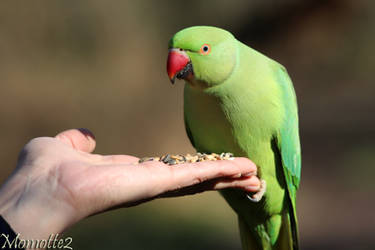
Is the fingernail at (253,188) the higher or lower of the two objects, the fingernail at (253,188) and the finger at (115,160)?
the lower

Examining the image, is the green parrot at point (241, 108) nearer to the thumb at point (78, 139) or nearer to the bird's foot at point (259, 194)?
the bird's foot at point (259, 194)

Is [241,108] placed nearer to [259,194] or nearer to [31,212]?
[259,194]

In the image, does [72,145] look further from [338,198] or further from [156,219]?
[338,198]

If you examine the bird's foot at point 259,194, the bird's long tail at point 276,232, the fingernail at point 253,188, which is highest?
the fingernail at point 253,188

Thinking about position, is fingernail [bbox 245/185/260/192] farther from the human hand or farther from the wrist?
the wrist

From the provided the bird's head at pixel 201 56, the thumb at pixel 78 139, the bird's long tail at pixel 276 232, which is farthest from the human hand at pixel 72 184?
the bird's long tail at pixel 276 232

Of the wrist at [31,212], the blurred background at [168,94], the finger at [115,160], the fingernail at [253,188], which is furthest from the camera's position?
Answer: the blurred background at [168,94]
